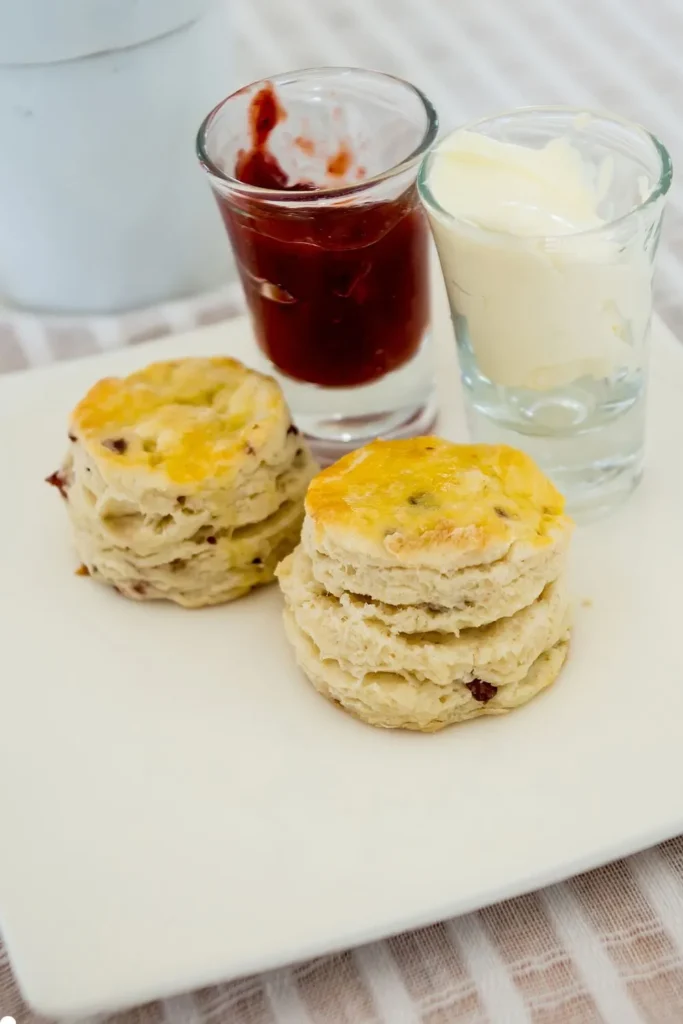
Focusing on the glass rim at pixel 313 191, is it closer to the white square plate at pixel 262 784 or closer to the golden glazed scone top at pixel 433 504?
the golden glazed scone top at pixel 433 504

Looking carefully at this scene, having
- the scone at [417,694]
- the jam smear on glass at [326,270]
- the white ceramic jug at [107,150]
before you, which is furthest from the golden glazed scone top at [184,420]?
the white ceramic jug at [107,150]

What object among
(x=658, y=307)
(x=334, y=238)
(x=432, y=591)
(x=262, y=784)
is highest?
(x=334, y=238)

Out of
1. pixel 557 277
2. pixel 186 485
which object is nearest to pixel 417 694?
pixel 186 485

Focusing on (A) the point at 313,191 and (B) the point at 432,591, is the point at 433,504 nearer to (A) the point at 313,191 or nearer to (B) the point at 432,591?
(B) the point at 432,591

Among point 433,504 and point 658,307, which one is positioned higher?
point 433,504

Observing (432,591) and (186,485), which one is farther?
Answer: (186,485)

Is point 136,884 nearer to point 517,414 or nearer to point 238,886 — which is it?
point 238,886
